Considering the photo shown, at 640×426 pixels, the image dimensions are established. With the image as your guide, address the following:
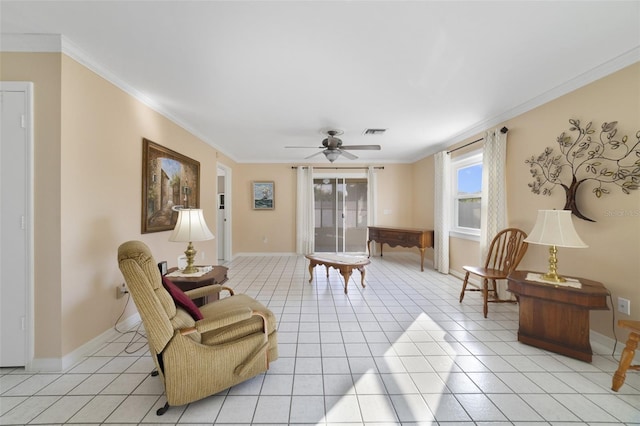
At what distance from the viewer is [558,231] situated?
213 cm

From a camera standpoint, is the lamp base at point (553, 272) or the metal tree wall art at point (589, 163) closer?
the metal tree wall art at point (589, 163)

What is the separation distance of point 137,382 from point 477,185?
16.2ft

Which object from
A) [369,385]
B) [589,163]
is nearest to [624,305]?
[589,163]

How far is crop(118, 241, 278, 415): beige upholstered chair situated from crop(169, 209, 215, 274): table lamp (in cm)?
82

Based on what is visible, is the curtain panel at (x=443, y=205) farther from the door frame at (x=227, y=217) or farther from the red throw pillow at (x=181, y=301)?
the door frame at (x=227, y=217)

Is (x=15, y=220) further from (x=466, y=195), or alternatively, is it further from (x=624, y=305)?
(x=466, y=195)

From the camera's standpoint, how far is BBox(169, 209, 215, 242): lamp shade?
2367 millimetres

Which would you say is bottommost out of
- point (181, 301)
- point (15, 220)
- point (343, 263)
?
point (343, 263)

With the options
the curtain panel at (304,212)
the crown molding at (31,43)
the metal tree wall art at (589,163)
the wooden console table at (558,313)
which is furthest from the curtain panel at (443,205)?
the crown molding at (31,43)

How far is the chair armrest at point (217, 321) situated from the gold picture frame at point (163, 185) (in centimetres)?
177

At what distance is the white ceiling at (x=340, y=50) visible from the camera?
62.1 inches

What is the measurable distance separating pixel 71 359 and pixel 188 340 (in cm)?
134

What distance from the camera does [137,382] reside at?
178 centimetres

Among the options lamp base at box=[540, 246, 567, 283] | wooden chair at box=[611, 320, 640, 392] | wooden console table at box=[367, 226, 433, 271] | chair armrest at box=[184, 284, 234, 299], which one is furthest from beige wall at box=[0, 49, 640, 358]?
wooden console table at box=[367, 226, 433, 271]
